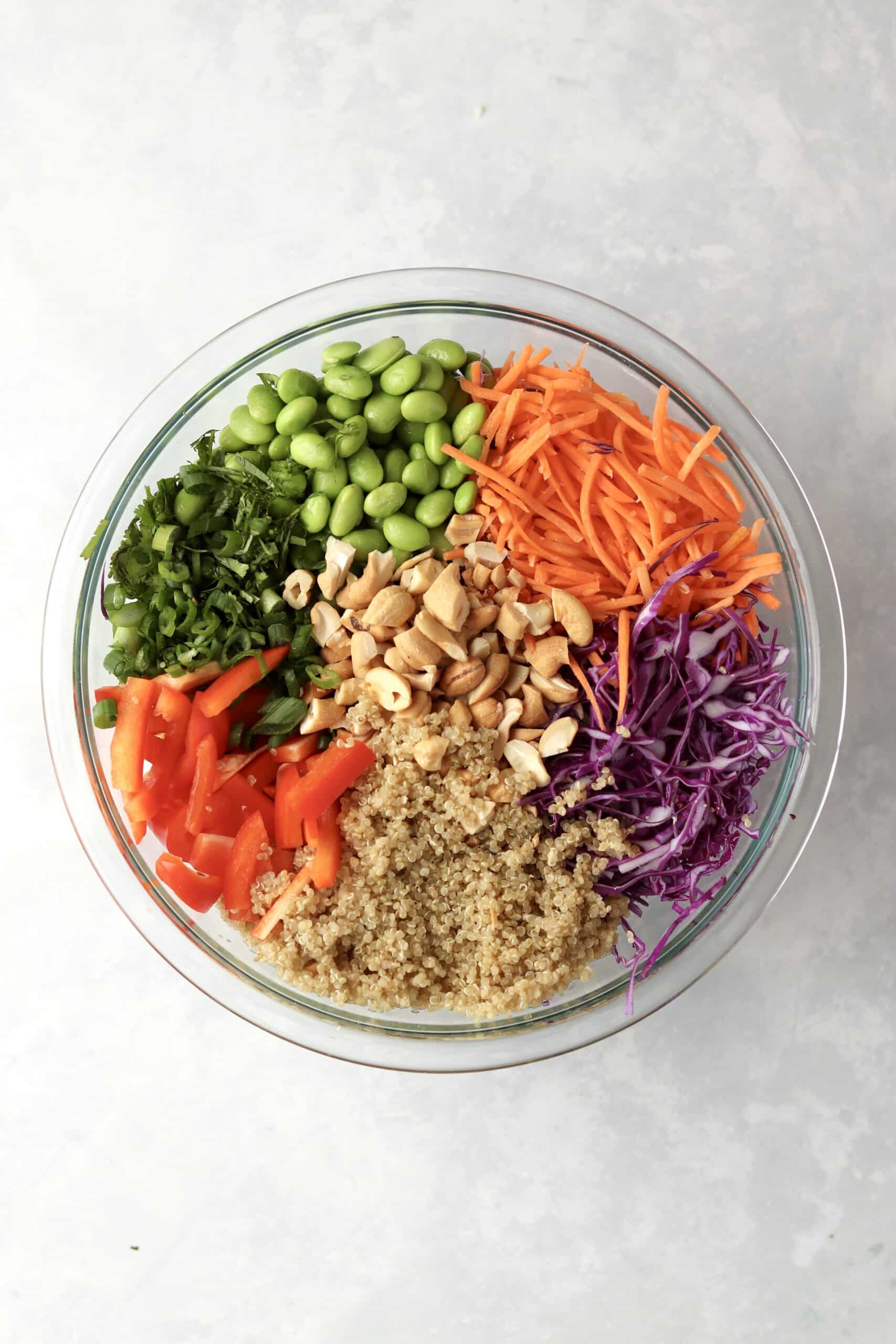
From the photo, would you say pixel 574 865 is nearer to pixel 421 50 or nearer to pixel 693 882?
pixel 693 882

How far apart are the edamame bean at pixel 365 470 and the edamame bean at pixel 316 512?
0.24 feet

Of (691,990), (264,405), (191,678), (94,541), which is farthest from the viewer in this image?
(691,990)

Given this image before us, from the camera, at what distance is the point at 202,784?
6.23ft

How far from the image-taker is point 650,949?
7.48 feet

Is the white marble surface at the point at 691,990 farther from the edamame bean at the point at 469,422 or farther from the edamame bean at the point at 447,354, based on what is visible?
the edamame bean at the point at 469,422

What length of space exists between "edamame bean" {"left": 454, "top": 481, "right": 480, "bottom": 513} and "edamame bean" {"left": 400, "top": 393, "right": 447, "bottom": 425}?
16 cm

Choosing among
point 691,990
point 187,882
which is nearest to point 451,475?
point 187,882

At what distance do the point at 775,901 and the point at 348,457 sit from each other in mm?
1591

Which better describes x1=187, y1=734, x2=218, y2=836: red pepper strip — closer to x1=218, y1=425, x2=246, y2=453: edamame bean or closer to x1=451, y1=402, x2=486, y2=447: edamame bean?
x1=218, y1=425, x2=246, y2=453: edamame bean

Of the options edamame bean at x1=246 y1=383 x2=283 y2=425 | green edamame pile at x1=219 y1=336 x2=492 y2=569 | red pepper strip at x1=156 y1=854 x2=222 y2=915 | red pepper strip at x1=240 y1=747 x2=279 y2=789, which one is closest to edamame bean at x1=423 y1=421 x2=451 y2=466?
green edamame pile at x1=219 y1=336 x2=492 y2=569

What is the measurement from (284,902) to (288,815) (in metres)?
0.18

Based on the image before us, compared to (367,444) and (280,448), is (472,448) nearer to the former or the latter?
(367,444)

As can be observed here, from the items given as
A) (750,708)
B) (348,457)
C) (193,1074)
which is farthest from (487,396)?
(193,1074)

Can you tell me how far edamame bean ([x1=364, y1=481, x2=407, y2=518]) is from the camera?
6.70ft
